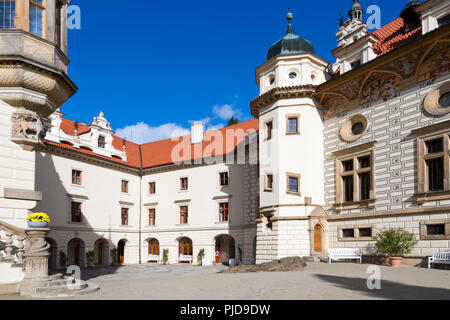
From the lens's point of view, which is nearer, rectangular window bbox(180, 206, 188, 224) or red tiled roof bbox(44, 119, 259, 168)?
red tiled roof bbox(44, 119, 259, 168)

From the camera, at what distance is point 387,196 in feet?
63.8

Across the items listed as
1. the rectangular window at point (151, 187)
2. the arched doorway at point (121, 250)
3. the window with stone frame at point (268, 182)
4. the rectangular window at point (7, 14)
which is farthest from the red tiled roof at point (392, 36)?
the arched doorway at point (121, 250)

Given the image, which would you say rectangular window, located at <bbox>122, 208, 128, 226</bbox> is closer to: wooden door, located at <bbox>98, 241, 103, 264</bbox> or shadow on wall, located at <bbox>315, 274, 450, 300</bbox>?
wooden door, located at <bbox>98, 241, 103, 264</bbox>

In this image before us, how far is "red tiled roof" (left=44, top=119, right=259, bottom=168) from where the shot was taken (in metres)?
32.5

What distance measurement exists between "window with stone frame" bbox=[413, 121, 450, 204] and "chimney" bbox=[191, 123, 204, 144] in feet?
70.7

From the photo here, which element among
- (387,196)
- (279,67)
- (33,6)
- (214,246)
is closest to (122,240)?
(214,246)

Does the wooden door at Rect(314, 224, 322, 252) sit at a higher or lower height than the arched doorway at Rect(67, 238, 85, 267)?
higher

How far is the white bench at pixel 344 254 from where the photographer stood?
2002 cm

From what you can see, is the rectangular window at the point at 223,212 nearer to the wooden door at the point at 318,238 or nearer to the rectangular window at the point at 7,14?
the wooden door at the point at 318,238

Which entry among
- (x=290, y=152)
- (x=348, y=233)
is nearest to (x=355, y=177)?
(x=348, y=233)

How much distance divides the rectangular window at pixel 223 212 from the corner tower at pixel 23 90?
20866 millimetres

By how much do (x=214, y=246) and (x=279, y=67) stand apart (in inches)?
615

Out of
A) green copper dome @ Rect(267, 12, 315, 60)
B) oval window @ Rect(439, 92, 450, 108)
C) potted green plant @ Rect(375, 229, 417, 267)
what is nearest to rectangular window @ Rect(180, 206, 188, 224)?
green copper dome @ Rect(267, 12, 315, 60)

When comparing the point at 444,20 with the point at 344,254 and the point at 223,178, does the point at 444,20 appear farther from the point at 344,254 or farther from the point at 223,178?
the point at 223,178
